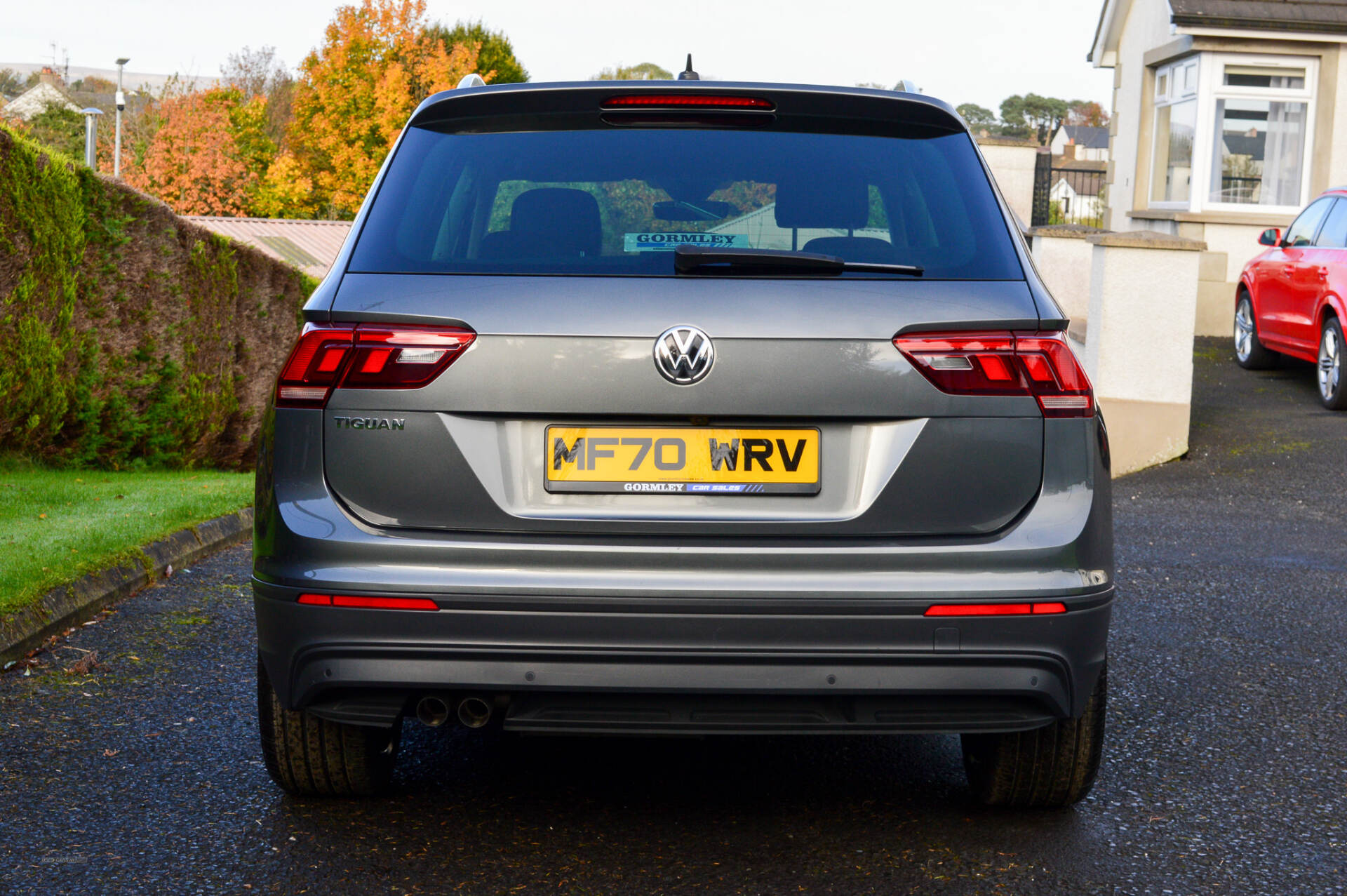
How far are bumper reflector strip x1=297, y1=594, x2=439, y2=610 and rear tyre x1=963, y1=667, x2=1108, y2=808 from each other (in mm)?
1479

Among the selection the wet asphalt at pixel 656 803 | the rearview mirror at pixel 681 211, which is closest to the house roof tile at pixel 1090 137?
the wet asphalt at pixel 656 803

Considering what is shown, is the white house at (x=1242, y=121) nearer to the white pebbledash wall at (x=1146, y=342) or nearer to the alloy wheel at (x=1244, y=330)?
the alloy wheel at (x=1244, y=330)

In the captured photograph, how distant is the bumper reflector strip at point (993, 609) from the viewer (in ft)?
10.0

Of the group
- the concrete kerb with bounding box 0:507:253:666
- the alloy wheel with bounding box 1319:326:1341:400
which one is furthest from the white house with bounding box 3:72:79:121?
the concrete kerb with bounding box 0:507:253:666

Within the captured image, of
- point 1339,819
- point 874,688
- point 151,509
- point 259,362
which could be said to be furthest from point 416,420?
point 259,362

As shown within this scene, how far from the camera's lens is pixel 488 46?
66.9 m

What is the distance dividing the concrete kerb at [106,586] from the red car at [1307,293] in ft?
30.7

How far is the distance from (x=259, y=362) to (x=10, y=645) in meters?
8.29

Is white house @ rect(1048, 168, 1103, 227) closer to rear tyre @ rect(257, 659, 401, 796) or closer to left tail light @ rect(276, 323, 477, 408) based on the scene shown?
rear tyre @ rect(257, 659, 401, 796)

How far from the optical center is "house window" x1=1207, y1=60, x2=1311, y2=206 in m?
20.1

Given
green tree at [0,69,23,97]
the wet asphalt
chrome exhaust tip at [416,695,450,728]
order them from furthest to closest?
green tree at [0,69,23,97] → the wet asphalt → chrome exhaust tip at [416,695,450,728]

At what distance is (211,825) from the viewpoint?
3.63 m

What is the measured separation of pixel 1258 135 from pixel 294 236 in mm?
33133

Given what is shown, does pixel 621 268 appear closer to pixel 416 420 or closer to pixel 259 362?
pixel 416 420
